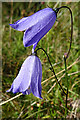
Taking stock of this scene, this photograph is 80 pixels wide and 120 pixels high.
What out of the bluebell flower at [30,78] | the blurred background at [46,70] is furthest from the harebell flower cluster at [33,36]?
the blurred background at [46,70]

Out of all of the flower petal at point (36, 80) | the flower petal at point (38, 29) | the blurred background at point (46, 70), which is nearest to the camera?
the flower petal at point (38, 29)

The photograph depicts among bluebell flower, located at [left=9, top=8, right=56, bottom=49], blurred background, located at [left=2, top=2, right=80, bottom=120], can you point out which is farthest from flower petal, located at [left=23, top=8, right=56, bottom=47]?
blurred background, located at [left=2, top=2, right=80, bottom=120]

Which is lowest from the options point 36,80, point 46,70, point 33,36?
point 46,70

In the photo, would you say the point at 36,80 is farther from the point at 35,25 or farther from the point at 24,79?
the point at 35,25

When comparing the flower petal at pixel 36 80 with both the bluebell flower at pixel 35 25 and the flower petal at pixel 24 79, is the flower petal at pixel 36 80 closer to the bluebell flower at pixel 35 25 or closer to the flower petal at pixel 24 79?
the flower petal at pixel 24 79

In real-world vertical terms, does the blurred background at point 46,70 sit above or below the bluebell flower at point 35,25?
below

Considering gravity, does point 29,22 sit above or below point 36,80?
above

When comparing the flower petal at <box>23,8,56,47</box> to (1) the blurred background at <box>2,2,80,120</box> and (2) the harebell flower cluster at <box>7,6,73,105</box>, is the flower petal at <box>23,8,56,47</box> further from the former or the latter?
(1) the blurred background at <box>2,2,80,120</box>

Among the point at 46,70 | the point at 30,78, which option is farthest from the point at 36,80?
the point at 46,70
